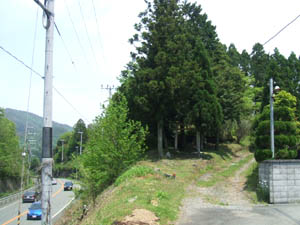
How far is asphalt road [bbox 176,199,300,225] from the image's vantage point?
A: 9.91m

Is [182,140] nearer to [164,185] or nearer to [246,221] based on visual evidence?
[164,185]

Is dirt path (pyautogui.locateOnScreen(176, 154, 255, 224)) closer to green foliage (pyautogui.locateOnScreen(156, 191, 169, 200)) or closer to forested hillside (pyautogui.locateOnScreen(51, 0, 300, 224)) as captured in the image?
green foliage (pyautogui.locateOnScreen(156, 191, 169, 200))

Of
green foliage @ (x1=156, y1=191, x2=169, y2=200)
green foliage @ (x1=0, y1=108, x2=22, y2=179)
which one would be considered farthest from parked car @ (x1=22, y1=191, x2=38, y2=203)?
green foliage @ (x1=156, y1=191, x2=169, y2=200)

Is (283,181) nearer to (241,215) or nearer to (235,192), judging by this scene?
(235,192)

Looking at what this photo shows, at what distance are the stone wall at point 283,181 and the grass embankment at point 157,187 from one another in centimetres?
388

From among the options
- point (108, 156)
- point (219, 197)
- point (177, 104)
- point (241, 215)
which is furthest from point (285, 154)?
point (177, 104)

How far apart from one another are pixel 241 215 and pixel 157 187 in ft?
14.5

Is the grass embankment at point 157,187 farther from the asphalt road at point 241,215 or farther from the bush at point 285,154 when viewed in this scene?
the bush at point 285,154

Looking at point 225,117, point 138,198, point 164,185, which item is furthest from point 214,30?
point 138,198

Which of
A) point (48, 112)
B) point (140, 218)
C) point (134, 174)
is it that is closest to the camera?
point (48, 112)

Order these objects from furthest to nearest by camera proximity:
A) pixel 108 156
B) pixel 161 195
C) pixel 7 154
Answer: pixel 7 154 → pixel 108 156 → pixel 161 195

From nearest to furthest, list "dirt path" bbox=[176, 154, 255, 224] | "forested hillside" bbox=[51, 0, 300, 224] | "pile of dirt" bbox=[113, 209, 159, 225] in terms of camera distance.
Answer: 1. "pile of dirt" bbox=[113, 209, 159, 225]
2. "dirt path" bbox=[176, 154, 255, 224]
3. "forested hillside" bbox=[51, 0, 300, 224]

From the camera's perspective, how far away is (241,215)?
10.9 metres

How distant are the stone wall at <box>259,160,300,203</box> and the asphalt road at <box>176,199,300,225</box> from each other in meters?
0.44
